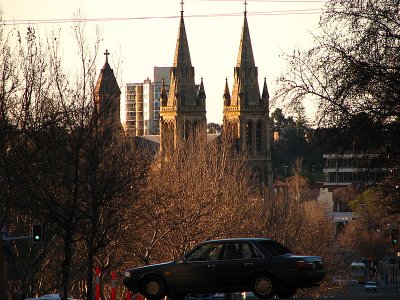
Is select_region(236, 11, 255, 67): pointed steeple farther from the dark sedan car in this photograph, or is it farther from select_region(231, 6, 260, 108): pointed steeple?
the dark sedan car

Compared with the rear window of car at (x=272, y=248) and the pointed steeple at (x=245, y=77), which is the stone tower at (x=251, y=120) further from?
the rear window of car at (x=272, y=248)

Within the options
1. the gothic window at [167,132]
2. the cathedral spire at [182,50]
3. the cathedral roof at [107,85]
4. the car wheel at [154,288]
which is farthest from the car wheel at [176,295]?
the cathedral spire at [182,50]

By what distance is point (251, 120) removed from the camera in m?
179

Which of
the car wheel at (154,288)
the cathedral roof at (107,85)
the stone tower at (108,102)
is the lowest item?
the car wheel at (154,288)

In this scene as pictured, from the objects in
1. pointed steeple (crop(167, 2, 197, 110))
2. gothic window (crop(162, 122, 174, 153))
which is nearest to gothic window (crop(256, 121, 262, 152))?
pointed steeple (crop(167, 2, 197, 110))

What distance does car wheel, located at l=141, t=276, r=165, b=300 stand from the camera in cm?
3028

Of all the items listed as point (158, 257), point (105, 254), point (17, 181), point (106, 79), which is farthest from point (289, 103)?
point (158, 257)

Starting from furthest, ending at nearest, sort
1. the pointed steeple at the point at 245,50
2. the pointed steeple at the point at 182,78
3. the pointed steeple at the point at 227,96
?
the pointed steeple at the point at 227,96 → the pointed steeple at the point at 245,50 → the pointed steeple at the point at 182,78

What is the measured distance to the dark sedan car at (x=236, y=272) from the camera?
29.5 m

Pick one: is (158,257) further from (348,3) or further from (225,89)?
(225,89)

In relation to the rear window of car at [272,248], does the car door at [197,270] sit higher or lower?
lower

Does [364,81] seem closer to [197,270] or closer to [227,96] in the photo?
[197,270]

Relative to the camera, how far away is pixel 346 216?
184 meters

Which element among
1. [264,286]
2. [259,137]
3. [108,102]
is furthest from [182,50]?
[264,286]
